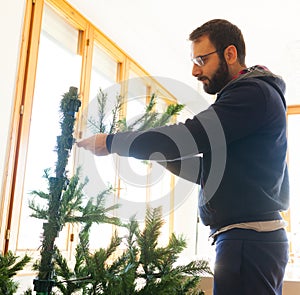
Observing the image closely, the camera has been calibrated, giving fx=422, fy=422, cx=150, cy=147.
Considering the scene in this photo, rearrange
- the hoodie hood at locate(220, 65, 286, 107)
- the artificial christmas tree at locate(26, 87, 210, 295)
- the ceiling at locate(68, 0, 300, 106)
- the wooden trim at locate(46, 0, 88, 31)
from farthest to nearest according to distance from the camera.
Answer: the ceiling at locate(68, 0, 300, 106) → the wooden trim at locate(46, 0, 88, 31) → the hoodie hood at locate(220, 65, 286, 107) → the artificial christmas tree at locate(26, 87, 210, 295)

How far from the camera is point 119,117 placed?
3.61 feet

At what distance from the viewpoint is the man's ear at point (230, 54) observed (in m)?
1.36

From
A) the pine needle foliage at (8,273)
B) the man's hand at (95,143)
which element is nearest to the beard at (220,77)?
the man's hand at (95,143)

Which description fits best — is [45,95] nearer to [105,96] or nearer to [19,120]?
[19,120]

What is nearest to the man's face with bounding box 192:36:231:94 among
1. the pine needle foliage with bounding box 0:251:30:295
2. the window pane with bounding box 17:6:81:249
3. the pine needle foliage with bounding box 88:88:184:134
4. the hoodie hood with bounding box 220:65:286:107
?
the hoodie hood with bounding box 220:65:286:107

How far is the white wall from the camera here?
248cm

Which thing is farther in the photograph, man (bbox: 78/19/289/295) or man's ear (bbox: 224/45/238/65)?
man's ear (bbox: 224/45/238/65)

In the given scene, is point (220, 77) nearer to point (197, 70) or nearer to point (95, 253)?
point (197, 70)

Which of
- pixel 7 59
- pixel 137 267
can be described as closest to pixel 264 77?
pixel 137 267

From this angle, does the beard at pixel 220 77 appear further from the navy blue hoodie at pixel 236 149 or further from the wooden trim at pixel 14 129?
the wooden trim at pixel 14 129

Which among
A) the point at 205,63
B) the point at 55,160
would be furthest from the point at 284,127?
the point at 55,160

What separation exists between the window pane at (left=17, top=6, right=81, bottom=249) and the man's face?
4.82 feet

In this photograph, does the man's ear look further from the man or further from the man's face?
the man

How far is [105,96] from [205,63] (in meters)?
0.48
